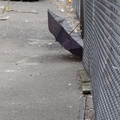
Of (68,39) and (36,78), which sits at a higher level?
(68,39)

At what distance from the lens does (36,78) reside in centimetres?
852

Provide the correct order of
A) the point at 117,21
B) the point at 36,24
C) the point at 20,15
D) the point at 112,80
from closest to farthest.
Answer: the point at 117,21 < the point at 112,80 < the point at 36,24 < the point at 20,15

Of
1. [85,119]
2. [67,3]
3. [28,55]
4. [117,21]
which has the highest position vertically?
[117,21]

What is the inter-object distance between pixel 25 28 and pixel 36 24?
127 centimetres

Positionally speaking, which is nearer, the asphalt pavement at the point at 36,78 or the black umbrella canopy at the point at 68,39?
the asphalt pavement at the point at 36,78

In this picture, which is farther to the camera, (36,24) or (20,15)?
(20,15)

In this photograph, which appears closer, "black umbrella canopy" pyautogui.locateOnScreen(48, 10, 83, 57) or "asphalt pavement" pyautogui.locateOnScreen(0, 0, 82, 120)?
"asphalt pavement" pyautogui.locateOnScreen(0, 0, 82, 120)

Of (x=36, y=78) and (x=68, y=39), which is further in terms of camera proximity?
(x=68, y=39)

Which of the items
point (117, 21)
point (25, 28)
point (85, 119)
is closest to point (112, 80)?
point (117, 21)

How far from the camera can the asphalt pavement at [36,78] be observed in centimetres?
642

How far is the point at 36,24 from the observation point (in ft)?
56.0

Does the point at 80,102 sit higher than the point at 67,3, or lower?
higher

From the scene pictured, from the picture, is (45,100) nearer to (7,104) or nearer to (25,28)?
(7,104)

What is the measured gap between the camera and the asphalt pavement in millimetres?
6422
